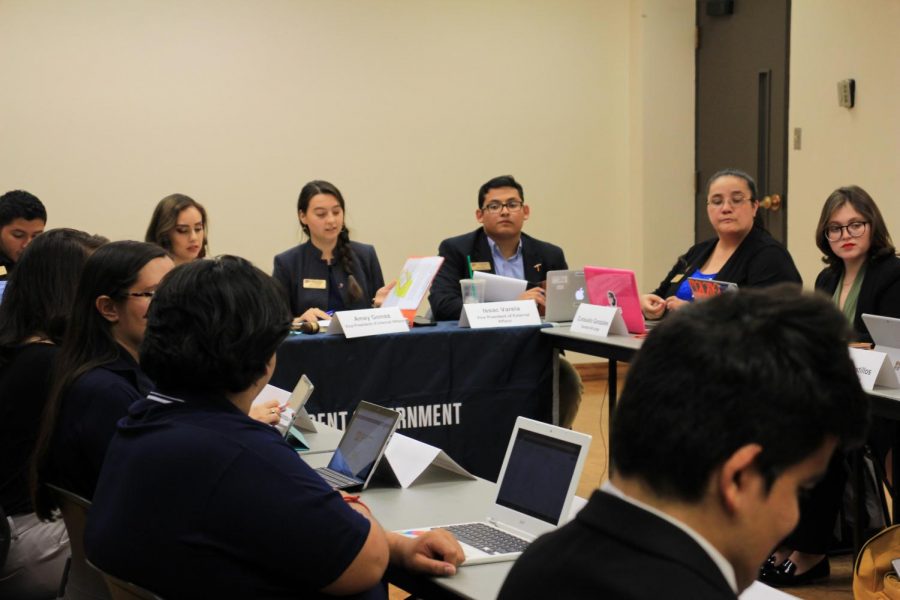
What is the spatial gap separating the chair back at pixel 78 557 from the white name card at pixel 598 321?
8.27 ft

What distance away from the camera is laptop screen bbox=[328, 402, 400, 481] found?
91.5 inches

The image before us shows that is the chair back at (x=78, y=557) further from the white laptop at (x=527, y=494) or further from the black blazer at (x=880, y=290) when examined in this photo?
the black blazer at (x=880, y=290)

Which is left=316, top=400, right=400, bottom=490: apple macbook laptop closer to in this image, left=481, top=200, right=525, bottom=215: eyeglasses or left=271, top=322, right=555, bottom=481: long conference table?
left=271, top=322, right=555, bottom=481: long conference table

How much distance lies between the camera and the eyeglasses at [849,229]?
3.64m

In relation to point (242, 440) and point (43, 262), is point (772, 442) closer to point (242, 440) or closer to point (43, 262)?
point (242, 440)

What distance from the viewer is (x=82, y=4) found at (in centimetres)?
586

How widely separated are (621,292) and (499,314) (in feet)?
1.83

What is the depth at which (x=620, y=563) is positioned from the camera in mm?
891

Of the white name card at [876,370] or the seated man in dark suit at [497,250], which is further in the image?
the seated man in dark suit at [497,250]

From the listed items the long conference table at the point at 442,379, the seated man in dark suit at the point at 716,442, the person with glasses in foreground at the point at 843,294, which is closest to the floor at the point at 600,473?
the person with glasses in foreground at the point at 843,294

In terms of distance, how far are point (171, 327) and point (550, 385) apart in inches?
118

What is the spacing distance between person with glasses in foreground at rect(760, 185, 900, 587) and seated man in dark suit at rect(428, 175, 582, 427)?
4.66 ft

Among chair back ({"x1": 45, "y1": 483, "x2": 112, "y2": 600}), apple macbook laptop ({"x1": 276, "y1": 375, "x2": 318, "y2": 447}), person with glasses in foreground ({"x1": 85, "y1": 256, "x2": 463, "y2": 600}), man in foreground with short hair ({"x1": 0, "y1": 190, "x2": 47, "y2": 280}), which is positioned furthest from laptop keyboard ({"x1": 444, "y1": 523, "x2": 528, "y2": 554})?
man in foreground with short hair ({"x1": 0, "y1": 190, "x2": 47, "y2": 280})

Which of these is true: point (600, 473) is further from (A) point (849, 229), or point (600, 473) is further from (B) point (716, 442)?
(B) point (716, 442)
